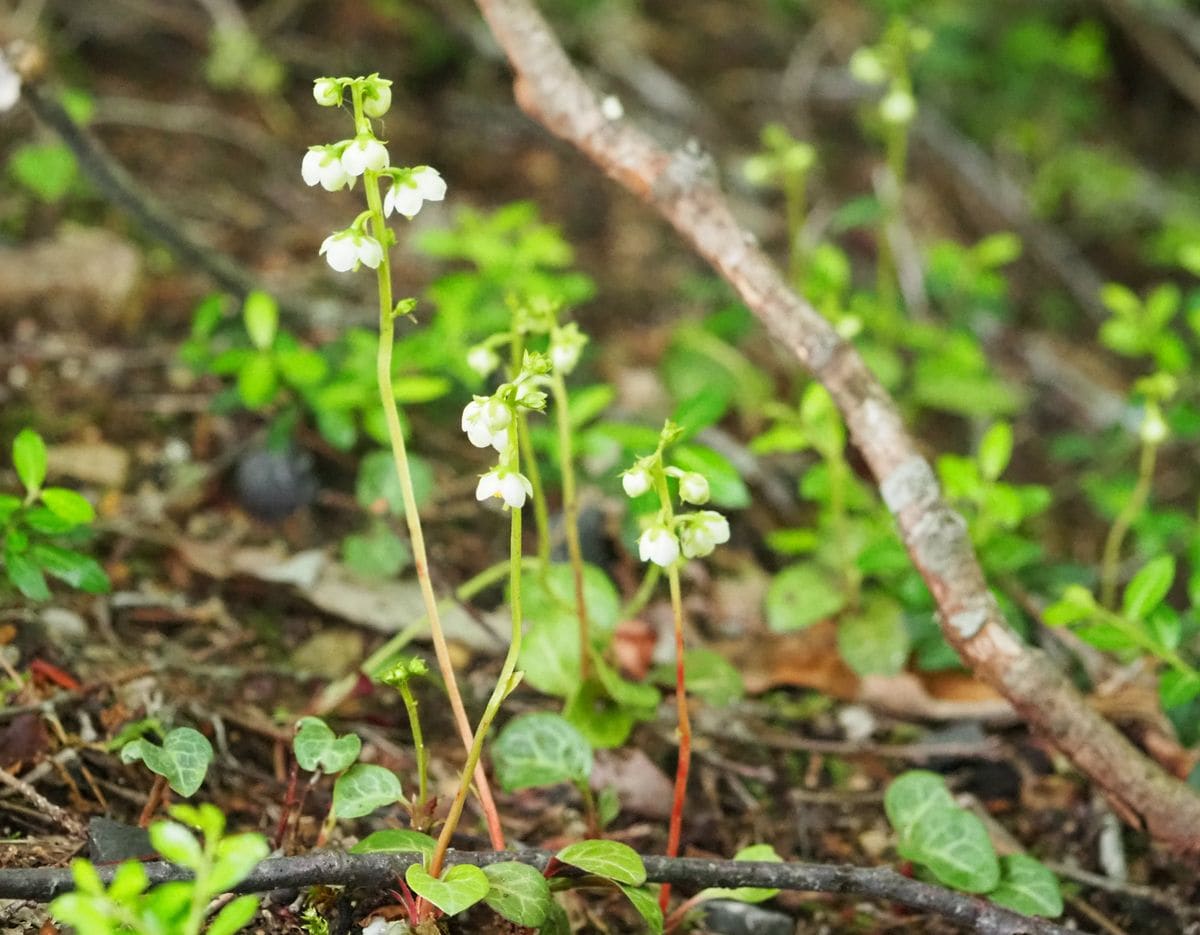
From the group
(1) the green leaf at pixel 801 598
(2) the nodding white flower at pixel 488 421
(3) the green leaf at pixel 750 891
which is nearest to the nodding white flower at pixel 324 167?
(2) the nodding white flower at pixel 488 421

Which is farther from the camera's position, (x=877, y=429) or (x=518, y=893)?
(x=877, y=429)

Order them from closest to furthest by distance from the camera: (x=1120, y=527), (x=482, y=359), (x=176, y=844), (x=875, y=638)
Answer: (x=176, y=844) < (x=482, y=359) < (x=875, y=638) < (x=1120, y=527)

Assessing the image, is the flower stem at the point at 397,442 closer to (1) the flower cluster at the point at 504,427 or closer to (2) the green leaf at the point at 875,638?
(1) the flower cluster at the point at 504,427

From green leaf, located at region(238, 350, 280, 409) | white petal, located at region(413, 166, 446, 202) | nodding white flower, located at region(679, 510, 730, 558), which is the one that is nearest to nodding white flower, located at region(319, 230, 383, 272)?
white petal, located at region(413, 166, 446, 202)

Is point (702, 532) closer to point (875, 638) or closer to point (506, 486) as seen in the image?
point (506, 486)

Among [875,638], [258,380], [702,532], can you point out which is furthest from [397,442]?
[875,638]

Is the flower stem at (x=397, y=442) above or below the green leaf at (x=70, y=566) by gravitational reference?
above
